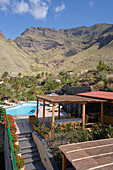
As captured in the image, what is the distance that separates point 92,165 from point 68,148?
1097mm

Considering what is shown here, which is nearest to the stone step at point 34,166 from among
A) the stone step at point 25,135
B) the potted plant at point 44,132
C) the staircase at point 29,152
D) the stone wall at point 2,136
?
the staircase at point 29,152

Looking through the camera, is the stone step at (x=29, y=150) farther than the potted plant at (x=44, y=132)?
No

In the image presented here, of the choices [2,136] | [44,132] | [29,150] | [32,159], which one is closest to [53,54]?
[2,136]

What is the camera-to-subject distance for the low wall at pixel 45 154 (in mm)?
5852

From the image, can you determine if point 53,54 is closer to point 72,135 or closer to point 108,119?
point 108,119

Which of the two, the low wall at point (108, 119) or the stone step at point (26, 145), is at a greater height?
the low wall at point (108, 119)

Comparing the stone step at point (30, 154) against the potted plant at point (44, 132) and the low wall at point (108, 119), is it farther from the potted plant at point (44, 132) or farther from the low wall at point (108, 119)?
the low wall at point (108, 119)

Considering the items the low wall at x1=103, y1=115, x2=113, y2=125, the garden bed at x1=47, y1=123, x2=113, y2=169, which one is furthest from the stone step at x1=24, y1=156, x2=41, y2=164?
the low wall at x1=103, y1=115, x2=113, y2=125

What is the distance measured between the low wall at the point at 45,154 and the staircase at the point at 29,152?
27 centimetres

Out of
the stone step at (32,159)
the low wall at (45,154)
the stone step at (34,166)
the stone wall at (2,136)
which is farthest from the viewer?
the stone wall at (2,136)

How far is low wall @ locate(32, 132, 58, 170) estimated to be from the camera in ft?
19.2

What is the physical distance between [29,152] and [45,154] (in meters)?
1.32

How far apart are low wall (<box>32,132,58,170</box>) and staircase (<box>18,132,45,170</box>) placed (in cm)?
27

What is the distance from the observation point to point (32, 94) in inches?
1266
